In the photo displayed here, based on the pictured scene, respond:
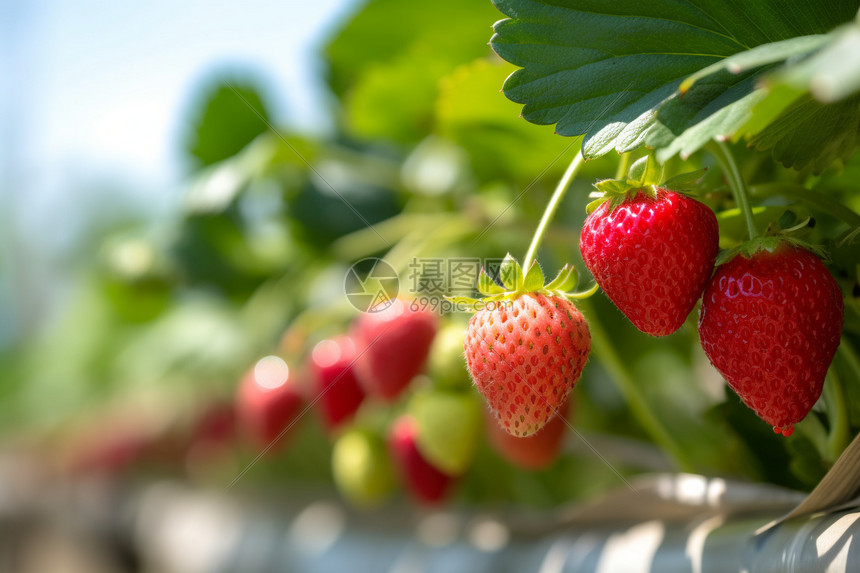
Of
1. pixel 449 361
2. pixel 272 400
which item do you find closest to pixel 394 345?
pixel 449 361

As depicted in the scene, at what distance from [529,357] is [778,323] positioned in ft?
0.28

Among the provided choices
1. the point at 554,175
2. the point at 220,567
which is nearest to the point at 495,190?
the point at 554,175

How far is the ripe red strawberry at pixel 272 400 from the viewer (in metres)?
0.57

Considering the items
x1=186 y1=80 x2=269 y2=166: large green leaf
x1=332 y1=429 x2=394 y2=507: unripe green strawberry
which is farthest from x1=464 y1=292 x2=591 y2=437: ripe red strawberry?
x1=186 y1=80 x2=269 y2=166: large green leaf

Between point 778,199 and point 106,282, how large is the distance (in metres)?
0.83

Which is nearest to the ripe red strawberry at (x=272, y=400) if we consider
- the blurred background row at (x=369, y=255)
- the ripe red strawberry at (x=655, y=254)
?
the blurred background row at (x=369, y=255)

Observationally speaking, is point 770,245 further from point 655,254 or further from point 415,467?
point 415,467

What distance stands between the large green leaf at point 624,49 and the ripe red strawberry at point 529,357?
0.22 ft

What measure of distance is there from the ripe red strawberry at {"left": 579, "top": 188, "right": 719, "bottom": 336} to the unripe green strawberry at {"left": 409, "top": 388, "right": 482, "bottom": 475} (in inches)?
8.2

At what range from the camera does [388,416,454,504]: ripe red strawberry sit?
0.49 meters

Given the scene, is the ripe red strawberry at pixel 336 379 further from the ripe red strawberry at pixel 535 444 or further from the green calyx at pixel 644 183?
the green calyx at pixel 644 183

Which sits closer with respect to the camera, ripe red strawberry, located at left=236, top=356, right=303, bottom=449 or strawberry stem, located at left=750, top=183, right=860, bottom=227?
strawberry stem, located at left=750, top=183, right=860, bottom=227

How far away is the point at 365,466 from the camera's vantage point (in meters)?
0.56

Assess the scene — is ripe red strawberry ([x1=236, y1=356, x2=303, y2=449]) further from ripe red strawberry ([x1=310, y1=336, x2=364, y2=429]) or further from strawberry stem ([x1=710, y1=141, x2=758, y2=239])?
strawberry stem ([x1=710, y1=141, x2=758, y2=239])
